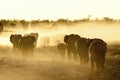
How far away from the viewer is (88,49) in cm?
2777

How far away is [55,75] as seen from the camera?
2339 centimetres

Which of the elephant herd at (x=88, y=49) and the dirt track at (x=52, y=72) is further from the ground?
the elephant herd at (x=88, y=49)

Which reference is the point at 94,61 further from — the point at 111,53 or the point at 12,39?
the point at 12,39

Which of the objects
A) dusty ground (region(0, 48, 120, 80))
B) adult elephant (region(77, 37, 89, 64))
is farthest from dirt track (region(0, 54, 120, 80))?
adult elephant (region(77, 37, 89, 64))

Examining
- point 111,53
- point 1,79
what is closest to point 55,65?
point 1,79

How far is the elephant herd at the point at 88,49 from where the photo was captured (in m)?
25.3

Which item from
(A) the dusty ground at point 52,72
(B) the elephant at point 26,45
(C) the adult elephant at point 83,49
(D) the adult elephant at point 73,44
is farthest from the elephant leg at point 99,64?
(B) the elephant at point 26,45

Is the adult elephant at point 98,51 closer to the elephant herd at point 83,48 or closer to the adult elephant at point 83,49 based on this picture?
the elephant herd at point 83,48

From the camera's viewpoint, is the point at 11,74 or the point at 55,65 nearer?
the point at 11,74

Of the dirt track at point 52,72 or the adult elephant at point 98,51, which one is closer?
the dirt track at point 52,72

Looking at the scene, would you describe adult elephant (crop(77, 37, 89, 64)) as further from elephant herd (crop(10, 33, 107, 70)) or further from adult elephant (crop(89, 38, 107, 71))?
adult elephant (crop(89, 38, 107, 71))

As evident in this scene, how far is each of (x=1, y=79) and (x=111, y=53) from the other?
1583cm

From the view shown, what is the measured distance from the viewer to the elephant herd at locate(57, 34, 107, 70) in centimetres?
2533

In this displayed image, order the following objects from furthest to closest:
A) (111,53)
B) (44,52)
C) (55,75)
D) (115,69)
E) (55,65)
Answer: (44,52)
(111,53)
(55,65)
(115,69)
(55,75)
